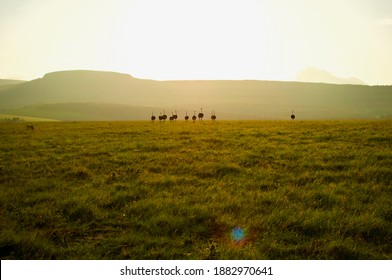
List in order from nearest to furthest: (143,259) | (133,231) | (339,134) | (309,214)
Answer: (143,259)
(133,231)
(309,214)
(339,134)

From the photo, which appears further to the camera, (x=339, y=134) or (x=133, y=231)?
(x=339, y=134)

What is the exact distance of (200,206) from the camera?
9289 mm

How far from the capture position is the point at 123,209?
939cm

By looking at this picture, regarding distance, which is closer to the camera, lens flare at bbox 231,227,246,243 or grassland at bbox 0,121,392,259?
grassland at bbox 0,121,392,259

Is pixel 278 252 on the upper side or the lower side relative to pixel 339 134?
lower

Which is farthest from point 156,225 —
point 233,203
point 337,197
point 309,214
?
point 337,197

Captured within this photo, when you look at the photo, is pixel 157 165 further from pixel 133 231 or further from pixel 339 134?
pixel 339 134

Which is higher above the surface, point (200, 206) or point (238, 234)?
point (200, 206)

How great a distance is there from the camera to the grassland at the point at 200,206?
23.4ft

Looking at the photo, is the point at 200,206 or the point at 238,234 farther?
the point at 200,206

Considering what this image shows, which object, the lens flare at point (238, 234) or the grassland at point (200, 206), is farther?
the lens flare at point (238, 234)

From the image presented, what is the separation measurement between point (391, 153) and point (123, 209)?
1269cm

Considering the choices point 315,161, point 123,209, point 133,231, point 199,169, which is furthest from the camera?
point 315,161

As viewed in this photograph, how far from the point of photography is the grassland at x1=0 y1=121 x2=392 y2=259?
712 centimetres
